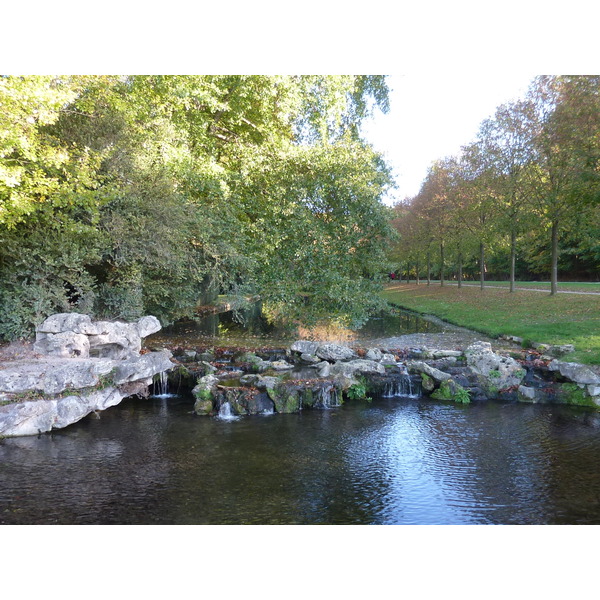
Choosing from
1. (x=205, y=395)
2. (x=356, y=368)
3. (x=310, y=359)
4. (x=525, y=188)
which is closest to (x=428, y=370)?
(x=356, y=368)

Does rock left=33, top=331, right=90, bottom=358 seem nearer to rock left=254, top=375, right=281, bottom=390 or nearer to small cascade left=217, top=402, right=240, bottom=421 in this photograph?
small cascade left=217, top=402, right=240, bottom=421

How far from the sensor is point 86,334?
11.5 meters

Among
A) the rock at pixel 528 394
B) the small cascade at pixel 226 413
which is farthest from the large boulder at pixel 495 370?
the small cascade at pixel 226 413

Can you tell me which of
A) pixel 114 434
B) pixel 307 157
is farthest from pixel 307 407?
pixel 307 157

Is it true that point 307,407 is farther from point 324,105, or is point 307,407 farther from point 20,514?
point 324,105

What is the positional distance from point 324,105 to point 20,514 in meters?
15.8

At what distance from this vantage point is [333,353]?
14266 mm

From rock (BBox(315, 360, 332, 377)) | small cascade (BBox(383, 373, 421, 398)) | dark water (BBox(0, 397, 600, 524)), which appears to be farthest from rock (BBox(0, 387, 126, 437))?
small cascade (BBox(383, 373, 421, 398))

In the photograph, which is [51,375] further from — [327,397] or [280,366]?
[327,397]

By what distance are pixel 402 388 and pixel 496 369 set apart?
2636 mm

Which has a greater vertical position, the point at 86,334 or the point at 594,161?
the point at 594,161

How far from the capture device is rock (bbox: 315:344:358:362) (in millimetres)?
14164

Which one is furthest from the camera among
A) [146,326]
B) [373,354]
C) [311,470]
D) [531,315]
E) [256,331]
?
[256,331]

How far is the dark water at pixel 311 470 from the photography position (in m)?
6.30
